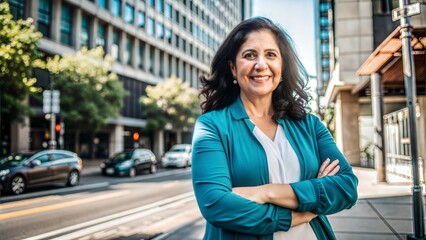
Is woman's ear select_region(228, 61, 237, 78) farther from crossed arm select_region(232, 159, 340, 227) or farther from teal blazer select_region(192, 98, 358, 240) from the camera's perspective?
crossed arm select_region(232, 159, 340, 227)

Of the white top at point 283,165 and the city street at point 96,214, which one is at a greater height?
the white top at point 283,165

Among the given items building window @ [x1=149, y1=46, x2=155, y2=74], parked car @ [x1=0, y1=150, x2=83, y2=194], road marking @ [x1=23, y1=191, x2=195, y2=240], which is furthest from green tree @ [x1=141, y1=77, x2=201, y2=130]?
road marking @ [x1=23, y1=191, x2=195, y2=240]

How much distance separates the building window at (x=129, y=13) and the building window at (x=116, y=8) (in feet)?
2.95

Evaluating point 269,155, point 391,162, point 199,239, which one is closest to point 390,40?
point 199,239

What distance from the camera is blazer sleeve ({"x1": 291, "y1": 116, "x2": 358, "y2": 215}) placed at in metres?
1.67

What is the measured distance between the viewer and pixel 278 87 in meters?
2.17

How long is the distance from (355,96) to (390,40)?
47.8 ft

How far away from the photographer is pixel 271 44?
1935 mm

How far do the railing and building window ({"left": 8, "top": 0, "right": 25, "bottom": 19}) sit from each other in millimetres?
21951

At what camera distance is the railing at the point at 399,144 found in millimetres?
15623

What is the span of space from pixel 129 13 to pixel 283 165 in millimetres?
35136

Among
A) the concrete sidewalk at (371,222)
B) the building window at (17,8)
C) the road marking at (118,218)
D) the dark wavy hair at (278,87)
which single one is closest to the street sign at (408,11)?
the concrete sidewalk at (371,222)

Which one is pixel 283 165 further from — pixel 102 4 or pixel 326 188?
pixel 102 4

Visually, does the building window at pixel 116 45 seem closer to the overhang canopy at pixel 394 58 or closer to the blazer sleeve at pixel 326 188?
the overhang canopy at pixel 394 58
